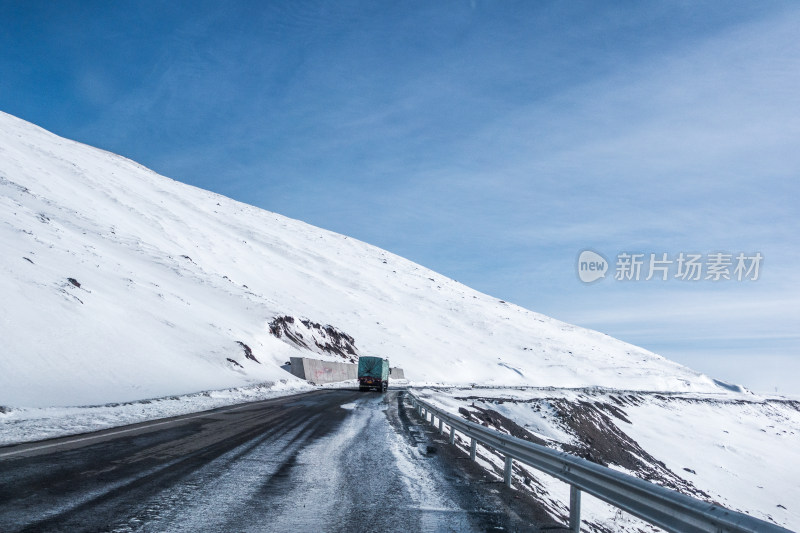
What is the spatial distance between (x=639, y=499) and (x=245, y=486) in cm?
510

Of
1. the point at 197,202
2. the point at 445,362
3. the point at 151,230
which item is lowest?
the point at 445,362

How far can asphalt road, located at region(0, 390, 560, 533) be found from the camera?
6.32 meters

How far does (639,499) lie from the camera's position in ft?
18.1

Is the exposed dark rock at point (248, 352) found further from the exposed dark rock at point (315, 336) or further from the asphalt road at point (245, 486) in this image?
the asphalt road at point (245, 486)

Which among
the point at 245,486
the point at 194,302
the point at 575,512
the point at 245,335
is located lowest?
the point at 245,486

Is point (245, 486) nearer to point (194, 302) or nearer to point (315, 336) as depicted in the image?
point (194, 302)

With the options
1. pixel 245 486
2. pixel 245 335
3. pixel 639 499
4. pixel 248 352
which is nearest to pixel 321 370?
pixel 245 335

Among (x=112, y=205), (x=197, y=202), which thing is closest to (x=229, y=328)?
(x=112, y=205)

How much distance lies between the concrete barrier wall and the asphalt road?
3428cm

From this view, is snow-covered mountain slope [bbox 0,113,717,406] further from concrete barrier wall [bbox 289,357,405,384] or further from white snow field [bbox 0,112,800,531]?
concrete barrier wall [bbox 289,357,405,384]

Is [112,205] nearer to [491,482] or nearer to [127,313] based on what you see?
[127,313]

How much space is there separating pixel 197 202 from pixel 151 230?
122 ft

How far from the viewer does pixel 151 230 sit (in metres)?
69.6

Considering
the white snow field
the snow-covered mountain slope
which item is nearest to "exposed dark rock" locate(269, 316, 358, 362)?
the white snow field
